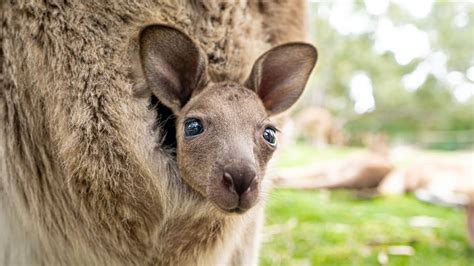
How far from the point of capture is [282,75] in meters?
1.48

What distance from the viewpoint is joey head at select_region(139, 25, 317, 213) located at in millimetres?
1169

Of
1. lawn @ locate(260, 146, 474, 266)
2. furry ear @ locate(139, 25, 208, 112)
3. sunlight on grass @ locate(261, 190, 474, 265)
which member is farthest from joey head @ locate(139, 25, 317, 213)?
sunlight on grass @ locate(261, 190, 474, 265)

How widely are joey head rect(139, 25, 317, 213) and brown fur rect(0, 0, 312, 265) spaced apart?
0.28 ft

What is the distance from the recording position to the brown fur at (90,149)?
1.31 meters

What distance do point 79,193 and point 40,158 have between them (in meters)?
0.15

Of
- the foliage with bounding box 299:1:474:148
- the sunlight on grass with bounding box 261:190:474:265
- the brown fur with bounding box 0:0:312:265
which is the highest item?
the brown fur with bounding box 0:0:312:265

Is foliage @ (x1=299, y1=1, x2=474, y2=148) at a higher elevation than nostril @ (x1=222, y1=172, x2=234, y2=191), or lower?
lower

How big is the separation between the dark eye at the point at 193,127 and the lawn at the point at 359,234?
128cm

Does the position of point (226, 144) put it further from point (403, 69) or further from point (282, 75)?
point (403, 69)

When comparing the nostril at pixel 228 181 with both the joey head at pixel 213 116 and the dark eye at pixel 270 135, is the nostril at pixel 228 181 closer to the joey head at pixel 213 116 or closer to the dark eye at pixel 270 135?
the joey head at pixel 213 116

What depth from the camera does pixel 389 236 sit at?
4070 millimetres

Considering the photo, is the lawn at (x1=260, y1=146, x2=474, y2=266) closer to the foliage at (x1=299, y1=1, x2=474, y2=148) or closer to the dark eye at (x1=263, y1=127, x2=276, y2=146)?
the dark eye at (x1=263, y1=127, x2=276, y2=146)

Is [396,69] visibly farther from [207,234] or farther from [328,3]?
[207,234]

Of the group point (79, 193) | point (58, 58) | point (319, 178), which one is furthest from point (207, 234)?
point (319, 178)
